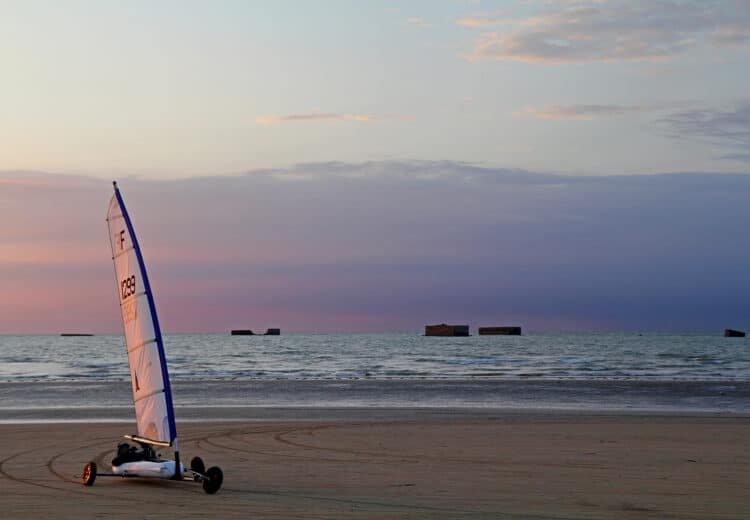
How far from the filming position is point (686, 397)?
1506 inches

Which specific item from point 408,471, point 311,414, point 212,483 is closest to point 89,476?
point 212,483

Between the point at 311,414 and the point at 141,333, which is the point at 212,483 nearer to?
the point at 141,333

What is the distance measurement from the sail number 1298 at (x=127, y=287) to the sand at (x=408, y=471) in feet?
8.98

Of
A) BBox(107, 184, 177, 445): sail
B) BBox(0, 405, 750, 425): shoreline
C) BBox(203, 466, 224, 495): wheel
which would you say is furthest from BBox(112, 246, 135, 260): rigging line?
BBox(0, 405, 750, 425): shoreline

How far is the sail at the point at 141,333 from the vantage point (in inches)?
546

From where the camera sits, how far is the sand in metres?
12.4

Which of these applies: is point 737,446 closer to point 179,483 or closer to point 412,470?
point 412,470

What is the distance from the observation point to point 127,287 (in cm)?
1434

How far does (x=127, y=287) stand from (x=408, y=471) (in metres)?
5.33

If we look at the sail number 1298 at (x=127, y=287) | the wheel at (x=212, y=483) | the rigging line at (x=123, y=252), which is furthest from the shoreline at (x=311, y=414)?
the wheel at (x=212, y=483)

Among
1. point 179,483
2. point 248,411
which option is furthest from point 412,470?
point 248,411

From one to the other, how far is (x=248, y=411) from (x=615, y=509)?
19335 mm

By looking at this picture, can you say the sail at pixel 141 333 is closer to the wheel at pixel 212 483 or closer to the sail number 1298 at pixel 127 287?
the sail number 1298 at pixel 127 287

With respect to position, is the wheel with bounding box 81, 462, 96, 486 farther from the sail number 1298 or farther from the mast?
the sail number 1298
